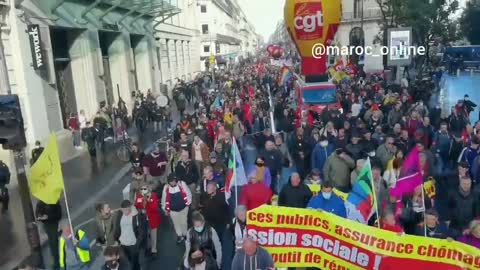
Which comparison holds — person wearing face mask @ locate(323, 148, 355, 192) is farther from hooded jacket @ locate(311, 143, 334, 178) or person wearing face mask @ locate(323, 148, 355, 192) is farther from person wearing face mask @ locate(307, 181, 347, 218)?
person wearing face mask @ locate(307, 181, 347, 218)

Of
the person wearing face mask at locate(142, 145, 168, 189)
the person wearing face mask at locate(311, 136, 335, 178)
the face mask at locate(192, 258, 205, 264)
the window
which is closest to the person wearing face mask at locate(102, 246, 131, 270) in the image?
the face mask at locate(192, 258, 205, 264)

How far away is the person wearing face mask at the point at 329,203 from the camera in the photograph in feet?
21.7

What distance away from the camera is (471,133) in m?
10.9

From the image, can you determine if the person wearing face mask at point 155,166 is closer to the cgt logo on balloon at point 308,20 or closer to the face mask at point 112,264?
the face mask at point 112,264

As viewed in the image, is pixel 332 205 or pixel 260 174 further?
pixel 260 174

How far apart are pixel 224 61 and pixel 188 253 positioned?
62.2 m

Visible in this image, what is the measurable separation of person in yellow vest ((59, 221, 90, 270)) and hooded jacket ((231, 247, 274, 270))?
2362 mm

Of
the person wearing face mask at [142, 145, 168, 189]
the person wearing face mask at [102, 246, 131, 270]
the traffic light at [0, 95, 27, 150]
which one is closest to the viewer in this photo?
the person wearing face mask at [102, 246, 131, 270]

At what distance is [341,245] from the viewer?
5684 millimetres

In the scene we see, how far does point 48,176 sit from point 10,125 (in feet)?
3.18

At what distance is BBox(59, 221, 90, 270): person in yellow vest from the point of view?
6637 mm

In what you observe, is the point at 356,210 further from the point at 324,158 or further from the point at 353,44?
the point at 353,44

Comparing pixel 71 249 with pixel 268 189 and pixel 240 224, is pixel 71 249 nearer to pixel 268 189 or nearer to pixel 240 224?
pixel 240 224

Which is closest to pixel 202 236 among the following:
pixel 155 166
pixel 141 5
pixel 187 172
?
pixel 187 172
